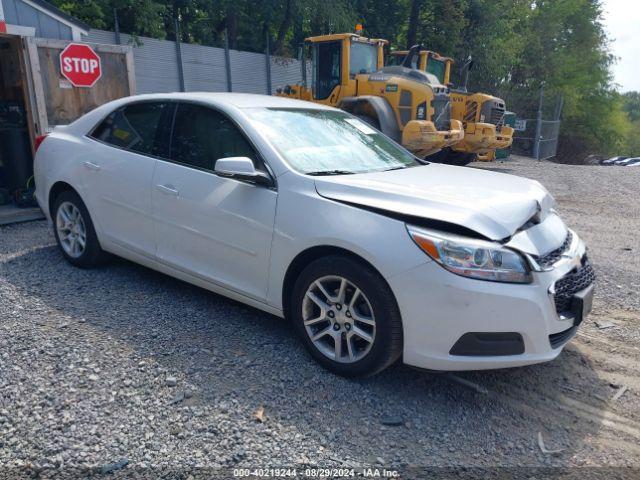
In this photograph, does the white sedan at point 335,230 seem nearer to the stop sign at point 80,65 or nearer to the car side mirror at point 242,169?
the car side mirror at point 242,169

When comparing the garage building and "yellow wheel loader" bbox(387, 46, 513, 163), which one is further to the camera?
"yellow wheel loader" bbox(387, 46, 513, 163)

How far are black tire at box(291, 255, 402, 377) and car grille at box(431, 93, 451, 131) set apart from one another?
32.0ft

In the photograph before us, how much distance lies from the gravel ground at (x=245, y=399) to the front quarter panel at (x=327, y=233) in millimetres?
650

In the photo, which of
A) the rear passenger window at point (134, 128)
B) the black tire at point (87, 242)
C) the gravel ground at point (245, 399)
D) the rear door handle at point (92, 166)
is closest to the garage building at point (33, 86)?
the black tire at point (87, 242)

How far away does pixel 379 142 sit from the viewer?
4395 mm

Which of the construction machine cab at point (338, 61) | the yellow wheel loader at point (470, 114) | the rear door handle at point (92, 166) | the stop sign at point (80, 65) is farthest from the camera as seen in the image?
the yellow wheel loader at point (470, 114)

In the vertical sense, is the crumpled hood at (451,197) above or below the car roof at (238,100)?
below

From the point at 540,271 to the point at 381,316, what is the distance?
34.6 inches

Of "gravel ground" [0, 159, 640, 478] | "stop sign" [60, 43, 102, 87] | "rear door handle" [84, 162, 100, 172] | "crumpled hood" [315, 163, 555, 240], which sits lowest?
"gravel ground" [0, 159, 640, 478]

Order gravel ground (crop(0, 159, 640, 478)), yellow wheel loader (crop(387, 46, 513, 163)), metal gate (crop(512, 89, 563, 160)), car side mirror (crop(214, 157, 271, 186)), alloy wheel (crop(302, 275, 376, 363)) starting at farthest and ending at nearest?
metal gate (crop(512, 89, 563, 160)), yellow wheel loader (crop(387, 46, 513, 163)), car side mirror (crop(214, 157, 271, 186)), alloy wheel (crop(302, 275, 376, 363)), gravel ground (crop(0, 159, 640, 478))

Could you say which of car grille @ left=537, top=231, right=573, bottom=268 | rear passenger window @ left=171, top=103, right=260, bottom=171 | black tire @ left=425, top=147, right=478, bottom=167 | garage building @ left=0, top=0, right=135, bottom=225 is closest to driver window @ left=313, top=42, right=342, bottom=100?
black tire @ left=425, top=147, right=478, bottom=167

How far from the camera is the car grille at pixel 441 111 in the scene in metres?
12.3

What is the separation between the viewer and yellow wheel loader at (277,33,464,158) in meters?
11.6

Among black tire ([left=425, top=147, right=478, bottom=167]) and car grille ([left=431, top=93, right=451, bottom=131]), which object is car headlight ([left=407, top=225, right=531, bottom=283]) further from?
black tire ([left=425, top=147, right=478, bottom=167])
